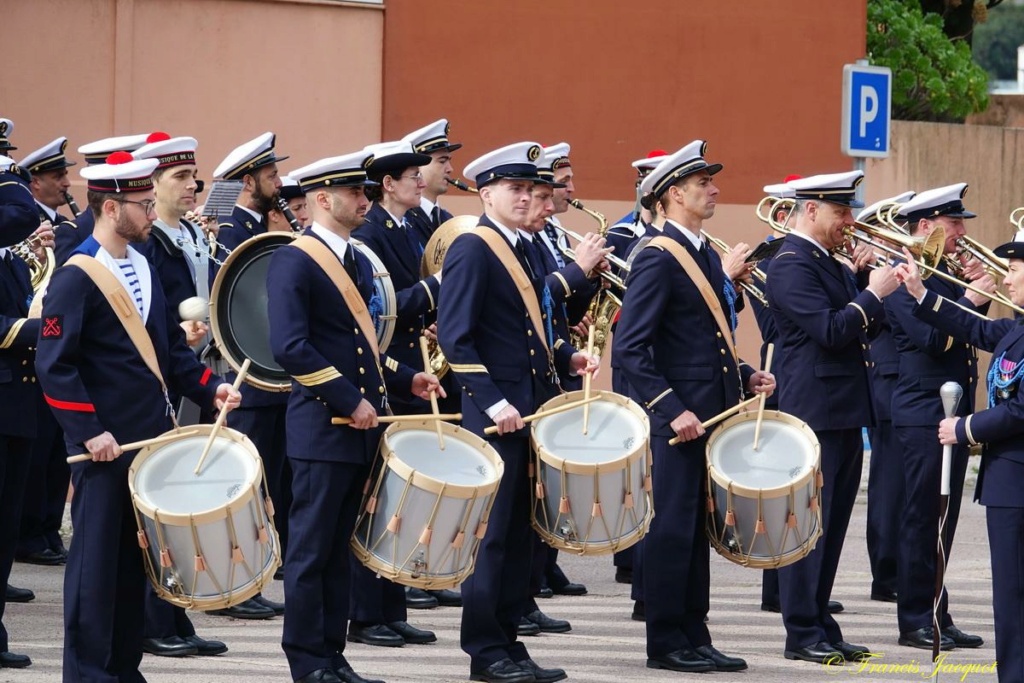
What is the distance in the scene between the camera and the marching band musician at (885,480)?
970 cm

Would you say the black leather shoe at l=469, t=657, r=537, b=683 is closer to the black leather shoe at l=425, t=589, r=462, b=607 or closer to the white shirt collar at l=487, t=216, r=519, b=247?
the white shirt collar at l=487, t=216, r=519, b=247

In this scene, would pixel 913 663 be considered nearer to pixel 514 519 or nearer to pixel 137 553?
pixel 514 519

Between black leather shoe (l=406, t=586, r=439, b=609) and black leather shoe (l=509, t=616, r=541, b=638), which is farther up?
black leather shoe (l=509, t=616, r=541, b=638)

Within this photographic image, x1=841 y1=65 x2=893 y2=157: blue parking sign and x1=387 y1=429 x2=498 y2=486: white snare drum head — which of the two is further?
x1=841 y1=65 x2=893 y2=157: blue parking sign

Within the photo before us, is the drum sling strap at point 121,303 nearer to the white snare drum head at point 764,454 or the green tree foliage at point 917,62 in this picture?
the white snare drum head at point 764,454

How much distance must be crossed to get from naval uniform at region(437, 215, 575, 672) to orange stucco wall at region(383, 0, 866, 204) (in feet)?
20.1

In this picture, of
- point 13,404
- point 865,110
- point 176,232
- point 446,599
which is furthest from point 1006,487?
point 865,110

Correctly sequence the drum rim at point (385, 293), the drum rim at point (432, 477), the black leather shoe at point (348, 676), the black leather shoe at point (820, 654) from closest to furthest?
the drum rim at point (432, 477) → the black leather shoe at point (348, 676) → the drum rim at point (385, 293) → the black leather shoe at point (820, 654)

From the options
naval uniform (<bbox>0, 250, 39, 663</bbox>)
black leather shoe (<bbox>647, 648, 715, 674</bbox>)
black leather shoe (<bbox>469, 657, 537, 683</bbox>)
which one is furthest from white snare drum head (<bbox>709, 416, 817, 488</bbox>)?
naval uniform (<bbox>0, 250, 39, 663</bbox>)

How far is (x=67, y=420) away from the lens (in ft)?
20.8

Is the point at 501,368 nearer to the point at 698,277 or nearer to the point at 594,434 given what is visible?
the point at 594,434

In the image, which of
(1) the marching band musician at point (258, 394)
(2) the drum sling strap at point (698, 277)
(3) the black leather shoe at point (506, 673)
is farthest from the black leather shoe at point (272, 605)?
(2) the drum sling strap at point (698, 277)

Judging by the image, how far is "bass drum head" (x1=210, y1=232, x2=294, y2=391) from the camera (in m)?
7.96

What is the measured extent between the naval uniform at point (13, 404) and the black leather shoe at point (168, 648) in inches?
24.0
